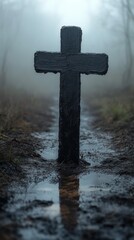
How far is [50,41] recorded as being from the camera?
6769 centimetres

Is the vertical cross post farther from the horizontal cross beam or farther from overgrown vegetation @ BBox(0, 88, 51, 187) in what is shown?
overgrown vegetation @ BBox(0, 88, 51, 187)

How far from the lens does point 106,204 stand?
5.23 meters

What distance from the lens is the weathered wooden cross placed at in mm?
7223

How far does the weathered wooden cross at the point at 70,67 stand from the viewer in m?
7.22

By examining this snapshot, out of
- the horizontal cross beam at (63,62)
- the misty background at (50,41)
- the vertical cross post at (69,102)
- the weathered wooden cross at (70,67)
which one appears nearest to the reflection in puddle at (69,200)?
the vertical cross post at (69,102)

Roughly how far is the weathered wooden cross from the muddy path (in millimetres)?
837

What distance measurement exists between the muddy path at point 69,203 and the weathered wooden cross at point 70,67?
0.84 metres

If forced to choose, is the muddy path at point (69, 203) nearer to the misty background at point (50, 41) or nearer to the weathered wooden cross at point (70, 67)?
the weathered wooden cross at point (70, 67)

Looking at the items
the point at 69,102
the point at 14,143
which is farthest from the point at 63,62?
the point at 14,143

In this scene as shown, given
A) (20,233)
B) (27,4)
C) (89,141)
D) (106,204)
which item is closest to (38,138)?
(89,141)

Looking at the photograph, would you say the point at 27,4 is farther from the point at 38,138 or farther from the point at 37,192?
the point at 37,192

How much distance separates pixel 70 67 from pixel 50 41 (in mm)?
61502

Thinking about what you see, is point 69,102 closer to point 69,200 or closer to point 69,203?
point 69,200

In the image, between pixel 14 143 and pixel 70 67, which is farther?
pixel 14 143
